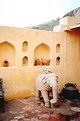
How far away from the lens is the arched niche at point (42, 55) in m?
9.36

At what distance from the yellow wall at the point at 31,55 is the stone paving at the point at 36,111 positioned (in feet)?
2.53

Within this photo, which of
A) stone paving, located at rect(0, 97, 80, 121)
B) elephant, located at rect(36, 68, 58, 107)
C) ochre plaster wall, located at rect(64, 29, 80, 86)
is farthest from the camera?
ochre plaster wall, located at rect(64, 29, 80, 86)

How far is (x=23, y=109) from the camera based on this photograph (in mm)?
7488

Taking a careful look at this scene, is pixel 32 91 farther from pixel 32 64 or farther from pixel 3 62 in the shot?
pixel 3 62

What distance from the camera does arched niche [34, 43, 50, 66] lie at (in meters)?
9.36

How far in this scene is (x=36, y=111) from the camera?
7.32 meters

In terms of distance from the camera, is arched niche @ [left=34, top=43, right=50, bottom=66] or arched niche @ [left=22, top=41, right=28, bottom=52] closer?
arched niche @ [left=22, top=41, right=28, bottom=52]

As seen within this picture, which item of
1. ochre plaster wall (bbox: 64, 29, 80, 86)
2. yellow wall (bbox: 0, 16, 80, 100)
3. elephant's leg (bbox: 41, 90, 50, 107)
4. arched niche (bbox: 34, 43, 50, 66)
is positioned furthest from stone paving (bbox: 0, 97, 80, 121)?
arched niche (bbox: 34, 43, 50, 66)

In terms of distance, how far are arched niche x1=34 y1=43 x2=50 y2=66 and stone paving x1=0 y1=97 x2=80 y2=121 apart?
185cm

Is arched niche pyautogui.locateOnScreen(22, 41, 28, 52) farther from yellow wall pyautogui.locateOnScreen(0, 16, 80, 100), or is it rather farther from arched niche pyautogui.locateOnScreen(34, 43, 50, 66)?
arched niche pyautogui.locateOnScreen(34, 43, 50, 66)

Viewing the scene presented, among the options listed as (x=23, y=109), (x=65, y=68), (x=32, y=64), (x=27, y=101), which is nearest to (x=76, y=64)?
(x=65, y=68)

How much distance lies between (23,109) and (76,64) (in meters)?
3.96

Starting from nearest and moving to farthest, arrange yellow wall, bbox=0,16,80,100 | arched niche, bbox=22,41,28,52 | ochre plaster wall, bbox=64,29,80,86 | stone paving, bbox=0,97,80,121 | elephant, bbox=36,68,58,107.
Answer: stone paving, bbox=0,97,80,121
elephant, bbox=36,68,58,107
yellow wall, bbox=0,16,80,100
arched niche, bbox=22,41,28,52
ochre plaster wall, bbox=64,29,80,86

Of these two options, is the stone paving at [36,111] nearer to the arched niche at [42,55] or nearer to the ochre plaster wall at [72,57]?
the ochre plaster wall at [72,57]
